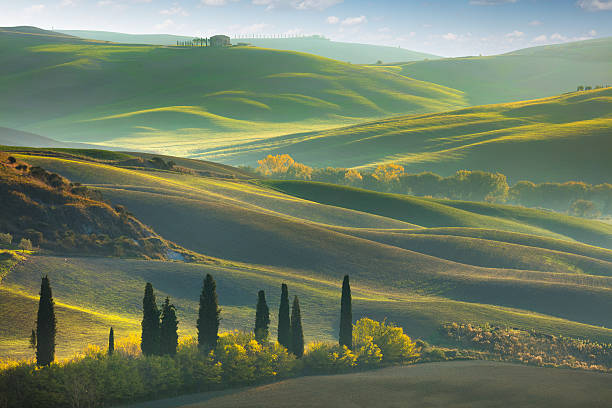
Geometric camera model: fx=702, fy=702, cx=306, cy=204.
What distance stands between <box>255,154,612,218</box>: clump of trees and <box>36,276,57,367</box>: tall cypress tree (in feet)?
393

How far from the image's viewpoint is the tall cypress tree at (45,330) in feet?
106

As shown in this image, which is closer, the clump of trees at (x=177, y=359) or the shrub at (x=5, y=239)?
the clump of trees at (x=177, y=359)

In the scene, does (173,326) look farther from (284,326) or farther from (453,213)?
(453,213)

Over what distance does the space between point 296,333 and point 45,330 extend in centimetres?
1356

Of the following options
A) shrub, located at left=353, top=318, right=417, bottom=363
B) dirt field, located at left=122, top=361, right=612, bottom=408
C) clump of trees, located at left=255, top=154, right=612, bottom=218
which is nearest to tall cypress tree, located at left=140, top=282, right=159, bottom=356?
dirt field, located at left=122, top=361, right=612, bottom=408

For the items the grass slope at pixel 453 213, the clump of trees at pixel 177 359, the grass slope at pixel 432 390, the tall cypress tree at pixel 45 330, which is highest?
the tall cypress tree at pixel 45 330

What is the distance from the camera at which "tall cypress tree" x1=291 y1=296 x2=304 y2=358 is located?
1547 inches

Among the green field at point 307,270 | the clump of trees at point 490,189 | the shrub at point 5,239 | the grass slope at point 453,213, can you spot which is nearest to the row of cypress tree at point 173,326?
the green field at point 307,270

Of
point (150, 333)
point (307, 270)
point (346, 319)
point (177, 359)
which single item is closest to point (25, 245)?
point (150, 333)

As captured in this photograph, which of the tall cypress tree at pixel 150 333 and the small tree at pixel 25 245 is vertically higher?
the small tree at pixel 25 245

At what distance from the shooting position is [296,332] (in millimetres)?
39469

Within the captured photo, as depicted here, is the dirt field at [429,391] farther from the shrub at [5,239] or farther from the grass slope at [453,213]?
the grass slope at [453,213]

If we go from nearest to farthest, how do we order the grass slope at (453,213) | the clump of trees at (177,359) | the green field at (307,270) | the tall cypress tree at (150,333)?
the clump of trees at (177,359) → the tall cypress tree at (150,333) → the green field at (307,270) → the grass slope at (453,213)

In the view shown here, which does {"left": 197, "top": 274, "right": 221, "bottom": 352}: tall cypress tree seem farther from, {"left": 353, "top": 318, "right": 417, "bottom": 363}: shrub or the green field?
{"left": 353, "top": 318, "right": 417, "bottom": 363}: shrub
